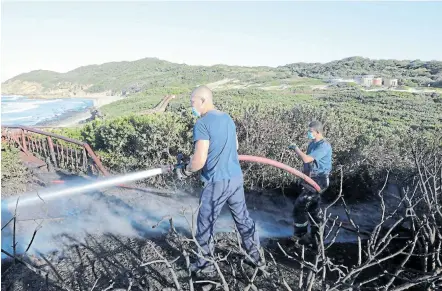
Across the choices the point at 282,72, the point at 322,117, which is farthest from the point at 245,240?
the point at 282,72

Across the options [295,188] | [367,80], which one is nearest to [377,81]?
[367,80]

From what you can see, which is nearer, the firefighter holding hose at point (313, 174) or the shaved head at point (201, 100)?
the shaved head at point (201, 100)

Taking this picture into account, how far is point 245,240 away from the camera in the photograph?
3516 mm

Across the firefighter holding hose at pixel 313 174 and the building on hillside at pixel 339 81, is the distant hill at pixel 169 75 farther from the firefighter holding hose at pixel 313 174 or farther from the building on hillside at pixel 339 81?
the firefighter holding hose at pixel 313 174

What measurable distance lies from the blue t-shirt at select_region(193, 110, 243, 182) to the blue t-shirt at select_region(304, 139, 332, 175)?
1.25 metres

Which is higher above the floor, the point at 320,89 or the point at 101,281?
the point at 320,89

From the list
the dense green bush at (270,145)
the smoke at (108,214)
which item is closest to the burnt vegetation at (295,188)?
the dense green bush at (270,145)

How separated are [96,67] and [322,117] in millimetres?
12901

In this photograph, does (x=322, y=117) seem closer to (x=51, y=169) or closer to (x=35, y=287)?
(x=51, y=169)

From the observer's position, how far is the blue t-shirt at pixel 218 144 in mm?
3267

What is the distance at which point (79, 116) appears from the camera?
13539 millimetres

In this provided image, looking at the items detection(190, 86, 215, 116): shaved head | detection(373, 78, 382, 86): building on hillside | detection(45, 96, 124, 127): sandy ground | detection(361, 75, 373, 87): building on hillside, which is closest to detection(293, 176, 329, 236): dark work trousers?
detection(190, 86, 215, 116): shaved head

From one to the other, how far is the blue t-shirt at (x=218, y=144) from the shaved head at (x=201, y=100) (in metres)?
0.08

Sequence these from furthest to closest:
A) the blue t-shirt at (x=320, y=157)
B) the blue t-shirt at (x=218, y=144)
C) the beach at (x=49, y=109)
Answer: the beach at (x=49, y=109)
the blue t-shirt at (x=320, y=157)
the blue t-shirt at (x=218, y=144)
